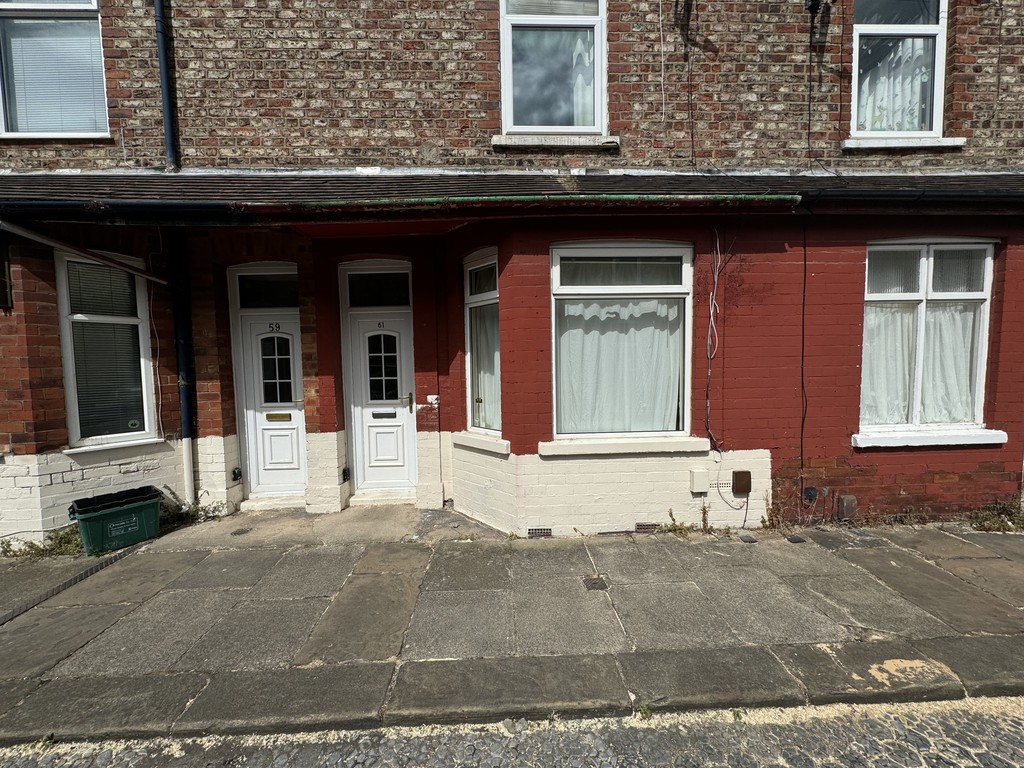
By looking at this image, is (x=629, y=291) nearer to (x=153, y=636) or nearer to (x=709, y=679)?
(x=709, y=679)

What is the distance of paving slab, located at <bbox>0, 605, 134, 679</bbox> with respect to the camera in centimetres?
291

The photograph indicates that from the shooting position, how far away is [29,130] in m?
5.21

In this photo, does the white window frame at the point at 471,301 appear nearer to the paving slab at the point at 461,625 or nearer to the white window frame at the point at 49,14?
the paving slab at the point at 461,625

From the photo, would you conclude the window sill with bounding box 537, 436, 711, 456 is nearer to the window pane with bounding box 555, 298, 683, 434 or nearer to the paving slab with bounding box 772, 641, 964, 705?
the window pane with bounding box 555, 298, 683, 434

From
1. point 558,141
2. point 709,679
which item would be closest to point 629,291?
point 558,141

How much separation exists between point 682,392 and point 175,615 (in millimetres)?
4635

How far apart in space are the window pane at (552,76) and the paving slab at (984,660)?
5.35 m

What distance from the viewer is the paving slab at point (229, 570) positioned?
3.84m

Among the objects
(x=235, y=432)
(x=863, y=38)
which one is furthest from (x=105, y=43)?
(x=863, y=38)

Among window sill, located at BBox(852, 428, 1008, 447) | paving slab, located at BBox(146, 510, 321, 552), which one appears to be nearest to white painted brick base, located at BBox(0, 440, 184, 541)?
paving slab, located at BBox(146, 510, 321, 552)

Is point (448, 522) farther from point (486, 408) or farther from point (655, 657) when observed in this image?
point (655, 657)

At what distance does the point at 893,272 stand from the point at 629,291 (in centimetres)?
275

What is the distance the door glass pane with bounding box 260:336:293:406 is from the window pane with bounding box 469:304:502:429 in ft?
7.31

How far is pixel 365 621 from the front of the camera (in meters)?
3.26
